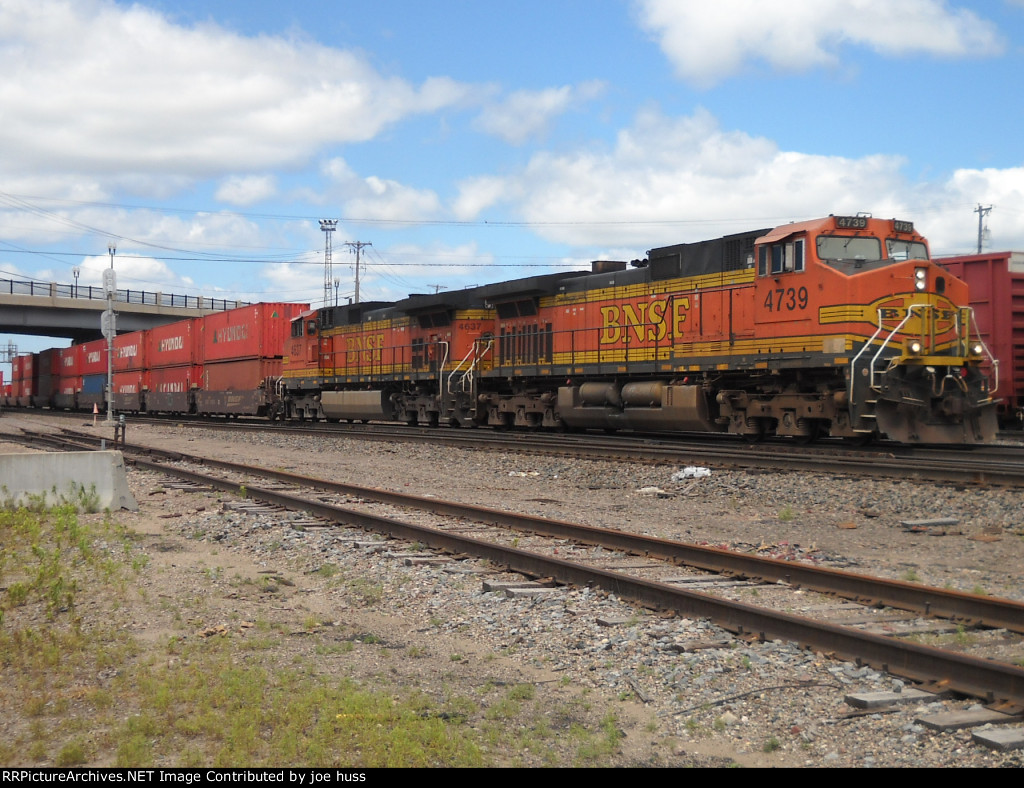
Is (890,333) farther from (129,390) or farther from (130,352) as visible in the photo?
(130,352)

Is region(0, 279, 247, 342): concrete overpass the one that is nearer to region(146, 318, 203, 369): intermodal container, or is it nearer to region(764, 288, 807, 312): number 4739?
region(146, 318, 203, 369): intermodal container

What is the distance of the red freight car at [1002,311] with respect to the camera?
61.9 ft

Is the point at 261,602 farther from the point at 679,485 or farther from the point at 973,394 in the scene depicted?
the point at 973,394

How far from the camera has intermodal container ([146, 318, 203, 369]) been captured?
123 feet

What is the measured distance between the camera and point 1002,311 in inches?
744

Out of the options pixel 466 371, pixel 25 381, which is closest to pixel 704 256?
pixel 466 371

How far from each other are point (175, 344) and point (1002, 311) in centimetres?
3216

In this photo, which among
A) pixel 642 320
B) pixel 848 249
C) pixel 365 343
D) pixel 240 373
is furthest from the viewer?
pixel 240 373

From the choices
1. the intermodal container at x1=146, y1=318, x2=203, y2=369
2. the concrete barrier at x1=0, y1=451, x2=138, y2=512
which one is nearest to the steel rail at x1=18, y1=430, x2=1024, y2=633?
the concrete barrier at x1=0, y1=451, x2=138, y2=512

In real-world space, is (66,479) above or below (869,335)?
below

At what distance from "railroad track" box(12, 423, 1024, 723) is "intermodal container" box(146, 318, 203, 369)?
29.3 m

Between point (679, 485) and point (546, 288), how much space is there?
9.46 m

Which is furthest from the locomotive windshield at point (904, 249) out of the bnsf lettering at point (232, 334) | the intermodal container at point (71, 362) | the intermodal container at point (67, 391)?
the intermodal container at point (71, 362)
